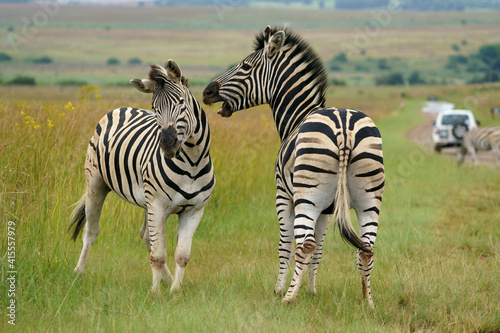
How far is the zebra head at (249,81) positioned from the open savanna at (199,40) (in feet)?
288

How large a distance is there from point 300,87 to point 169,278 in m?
2.29

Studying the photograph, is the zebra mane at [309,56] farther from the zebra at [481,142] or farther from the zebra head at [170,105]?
the zebra at [481,142]

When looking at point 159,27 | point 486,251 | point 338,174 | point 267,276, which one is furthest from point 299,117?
point 159,27

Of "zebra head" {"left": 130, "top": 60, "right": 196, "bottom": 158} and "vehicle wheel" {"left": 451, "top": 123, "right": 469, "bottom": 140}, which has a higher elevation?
"vehicle wheel" {"left": 451, "top": 123, "right": 469, "bottom": 140}

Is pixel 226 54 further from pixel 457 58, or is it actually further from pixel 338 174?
pixel 338 174

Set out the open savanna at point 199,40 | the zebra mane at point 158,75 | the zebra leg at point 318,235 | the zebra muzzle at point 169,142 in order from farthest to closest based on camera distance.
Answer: the open savanna at point 199,40
the zebra leg at point 318,235
the zebra mane at point 158,75
the zebra muzzle at point 169,142

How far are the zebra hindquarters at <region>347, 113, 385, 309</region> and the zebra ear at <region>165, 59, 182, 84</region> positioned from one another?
1.61 m

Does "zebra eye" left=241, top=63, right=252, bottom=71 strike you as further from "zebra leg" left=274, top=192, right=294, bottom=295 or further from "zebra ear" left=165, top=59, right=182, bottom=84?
"zebra leg" left=274, top=192, right=294, bottom=295

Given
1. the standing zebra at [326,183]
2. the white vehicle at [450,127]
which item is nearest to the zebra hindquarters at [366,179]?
the standing zebra at [326,183]

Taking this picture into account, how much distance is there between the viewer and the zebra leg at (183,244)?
493 centimetres

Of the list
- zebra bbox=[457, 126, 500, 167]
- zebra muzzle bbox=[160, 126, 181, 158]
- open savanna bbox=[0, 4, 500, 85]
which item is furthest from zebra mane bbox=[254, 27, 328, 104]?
open savanna bbox=[0, 4, 500, 85]

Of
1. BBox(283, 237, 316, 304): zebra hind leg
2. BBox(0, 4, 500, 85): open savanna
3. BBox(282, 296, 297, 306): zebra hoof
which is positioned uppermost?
BBox(0, 4, 500, 85): open savanna

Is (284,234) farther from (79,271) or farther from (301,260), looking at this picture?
(79,271)

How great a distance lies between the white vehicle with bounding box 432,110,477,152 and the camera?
20.3 meters
